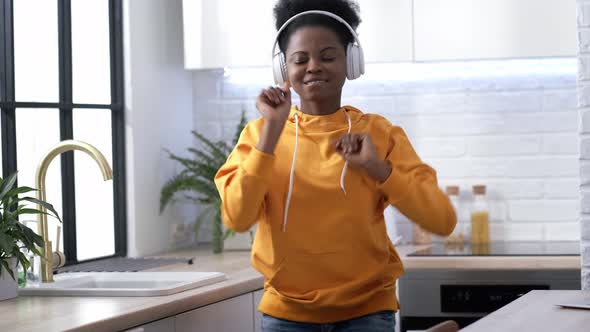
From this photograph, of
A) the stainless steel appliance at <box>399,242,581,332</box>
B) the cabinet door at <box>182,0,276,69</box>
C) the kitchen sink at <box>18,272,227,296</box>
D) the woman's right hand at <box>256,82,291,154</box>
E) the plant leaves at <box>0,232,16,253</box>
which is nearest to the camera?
the woman's right hand at <box>256,82,291,154</box>

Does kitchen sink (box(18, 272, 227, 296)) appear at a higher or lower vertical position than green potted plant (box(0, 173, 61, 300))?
lower

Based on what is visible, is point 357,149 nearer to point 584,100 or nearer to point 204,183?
point 584,100

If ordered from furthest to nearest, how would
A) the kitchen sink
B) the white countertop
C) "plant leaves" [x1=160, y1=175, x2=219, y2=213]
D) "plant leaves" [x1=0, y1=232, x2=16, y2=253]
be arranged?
1. "plant leaves" [x1=160, y1=175, x2=219, y2=213]
2. the kitchen sink
3. "plant leaves" [x1=0, y1=232, x2=16, y2=253]
4. the white countertop

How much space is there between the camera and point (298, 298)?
2162mm

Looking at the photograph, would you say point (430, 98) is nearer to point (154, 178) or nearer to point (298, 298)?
point (154, 178)

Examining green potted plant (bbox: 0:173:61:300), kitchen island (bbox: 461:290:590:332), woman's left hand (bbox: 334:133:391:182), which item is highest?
woman's left hand (bbox: 334:133:391:182)


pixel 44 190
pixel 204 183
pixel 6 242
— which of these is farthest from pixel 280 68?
pixel 204 183

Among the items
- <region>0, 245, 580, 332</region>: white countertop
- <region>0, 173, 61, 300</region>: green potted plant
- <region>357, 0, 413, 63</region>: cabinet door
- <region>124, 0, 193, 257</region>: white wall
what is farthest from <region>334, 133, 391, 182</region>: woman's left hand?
<region>124, 0, 193, 257</region>: white wall

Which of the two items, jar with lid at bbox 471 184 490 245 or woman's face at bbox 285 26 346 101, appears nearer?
woman's face at bbox 285 26 346 101

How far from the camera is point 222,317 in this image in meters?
2.89

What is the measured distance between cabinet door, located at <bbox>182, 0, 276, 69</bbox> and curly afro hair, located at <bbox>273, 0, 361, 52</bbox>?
5.14ft

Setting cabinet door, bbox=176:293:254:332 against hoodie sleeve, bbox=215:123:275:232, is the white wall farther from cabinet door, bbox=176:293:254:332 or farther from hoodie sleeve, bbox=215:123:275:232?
hoodie sleeve, bbox=215:123:275:232

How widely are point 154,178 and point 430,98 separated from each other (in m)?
1.16

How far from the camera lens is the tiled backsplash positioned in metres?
4.06
